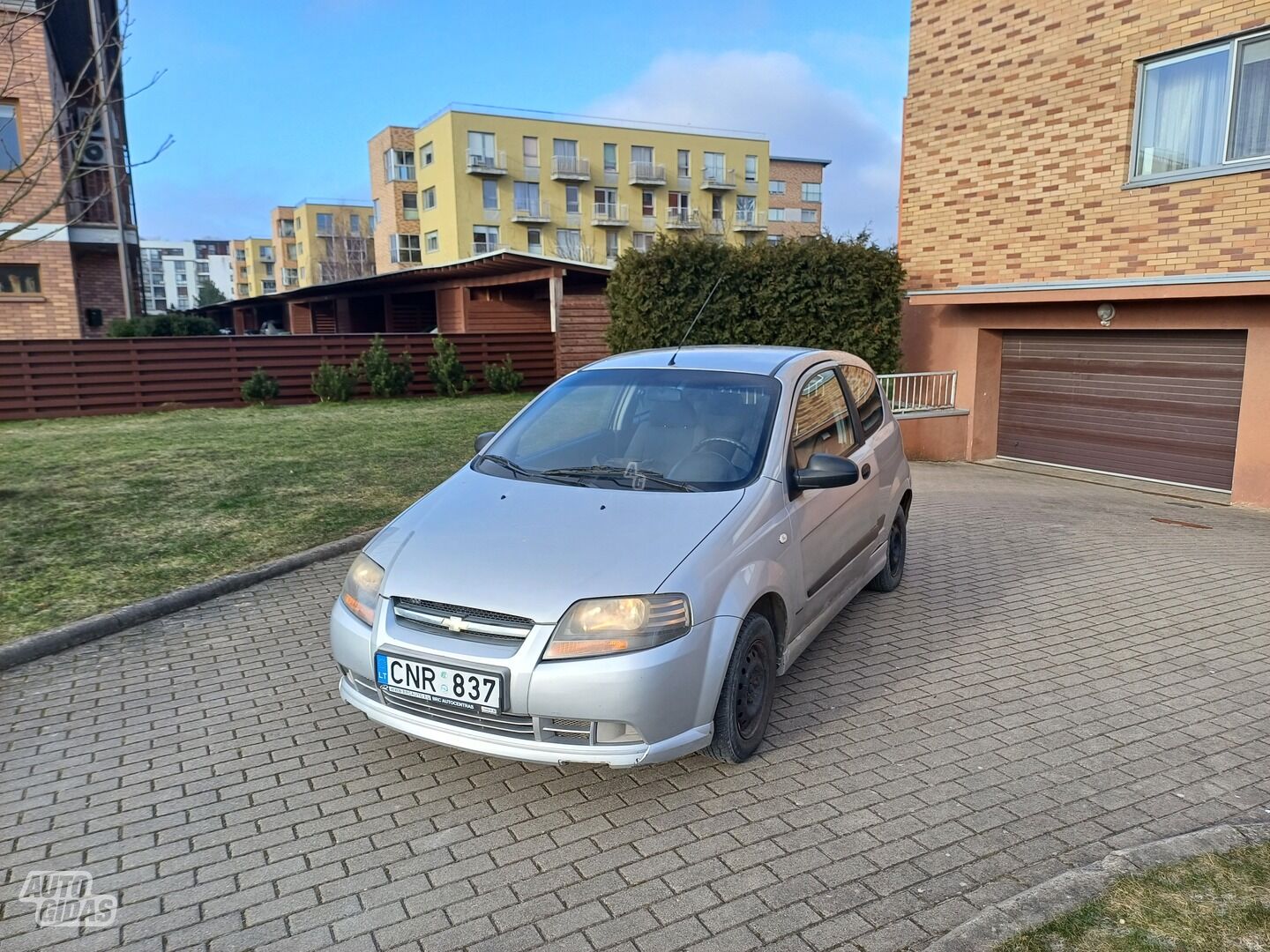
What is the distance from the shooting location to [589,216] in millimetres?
65125

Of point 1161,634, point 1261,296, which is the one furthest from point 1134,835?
point 1261,296

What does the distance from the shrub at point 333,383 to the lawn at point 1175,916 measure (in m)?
17.8

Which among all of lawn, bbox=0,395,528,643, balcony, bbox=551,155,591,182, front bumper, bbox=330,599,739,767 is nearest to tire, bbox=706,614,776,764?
front bumper, bbox=330,599,739,767

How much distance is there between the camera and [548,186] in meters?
63.3

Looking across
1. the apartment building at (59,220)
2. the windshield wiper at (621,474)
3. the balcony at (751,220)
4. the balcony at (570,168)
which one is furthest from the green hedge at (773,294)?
the balcony at (751,220)

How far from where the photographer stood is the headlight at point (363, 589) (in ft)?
12.0

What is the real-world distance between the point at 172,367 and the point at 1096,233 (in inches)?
645

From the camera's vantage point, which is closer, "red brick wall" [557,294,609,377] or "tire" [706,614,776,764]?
"tire" [706,614,776,764]

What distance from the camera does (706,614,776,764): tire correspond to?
11.8ft

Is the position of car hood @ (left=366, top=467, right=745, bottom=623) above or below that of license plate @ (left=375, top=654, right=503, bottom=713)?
above

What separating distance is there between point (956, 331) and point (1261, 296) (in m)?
4.10

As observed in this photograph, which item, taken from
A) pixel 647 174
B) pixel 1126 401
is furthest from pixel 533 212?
pixel 1126 401

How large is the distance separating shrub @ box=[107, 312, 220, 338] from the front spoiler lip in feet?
69.8

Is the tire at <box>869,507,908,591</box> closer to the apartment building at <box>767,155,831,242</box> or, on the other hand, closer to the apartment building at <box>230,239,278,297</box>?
the apartment building at <box>767,155,831,242</box>
